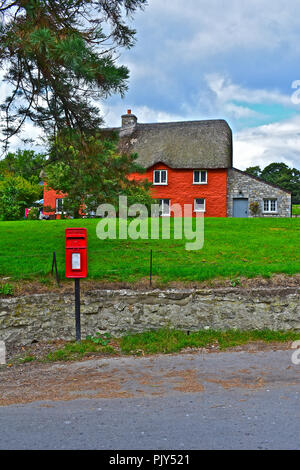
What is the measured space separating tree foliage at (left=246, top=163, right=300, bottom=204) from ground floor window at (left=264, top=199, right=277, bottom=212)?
138ft

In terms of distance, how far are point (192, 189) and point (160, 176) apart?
3112 millimetres

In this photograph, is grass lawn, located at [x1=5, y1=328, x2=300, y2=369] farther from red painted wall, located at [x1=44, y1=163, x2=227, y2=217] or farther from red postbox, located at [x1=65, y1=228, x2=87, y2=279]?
red painted wall, located at [x1=44, y1=163, x2=227, y2=217]

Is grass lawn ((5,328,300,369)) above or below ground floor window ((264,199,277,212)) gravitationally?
below

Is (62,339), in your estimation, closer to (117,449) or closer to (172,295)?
(172,295)

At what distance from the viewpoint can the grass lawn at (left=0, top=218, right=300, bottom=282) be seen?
348 inches

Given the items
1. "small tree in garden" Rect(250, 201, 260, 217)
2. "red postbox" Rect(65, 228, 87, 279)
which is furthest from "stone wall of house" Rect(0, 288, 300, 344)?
"small tree in garden" Rect(250, 201, 260, 217)

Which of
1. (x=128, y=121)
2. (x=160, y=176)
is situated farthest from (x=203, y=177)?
(x=128, y=121)

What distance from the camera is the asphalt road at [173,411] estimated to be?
3998 millimetres

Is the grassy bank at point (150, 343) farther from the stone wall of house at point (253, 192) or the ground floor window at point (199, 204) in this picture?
the ground floor window at point (199, 204)

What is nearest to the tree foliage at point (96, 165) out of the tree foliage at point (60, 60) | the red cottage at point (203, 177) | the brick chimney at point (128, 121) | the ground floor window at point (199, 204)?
the tree foliage at point (60, 60)

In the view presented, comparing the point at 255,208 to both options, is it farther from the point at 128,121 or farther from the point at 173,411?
the point at 173,411

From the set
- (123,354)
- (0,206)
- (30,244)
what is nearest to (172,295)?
(123,354)

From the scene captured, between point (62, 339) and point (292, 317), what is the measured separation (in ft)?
13.5
